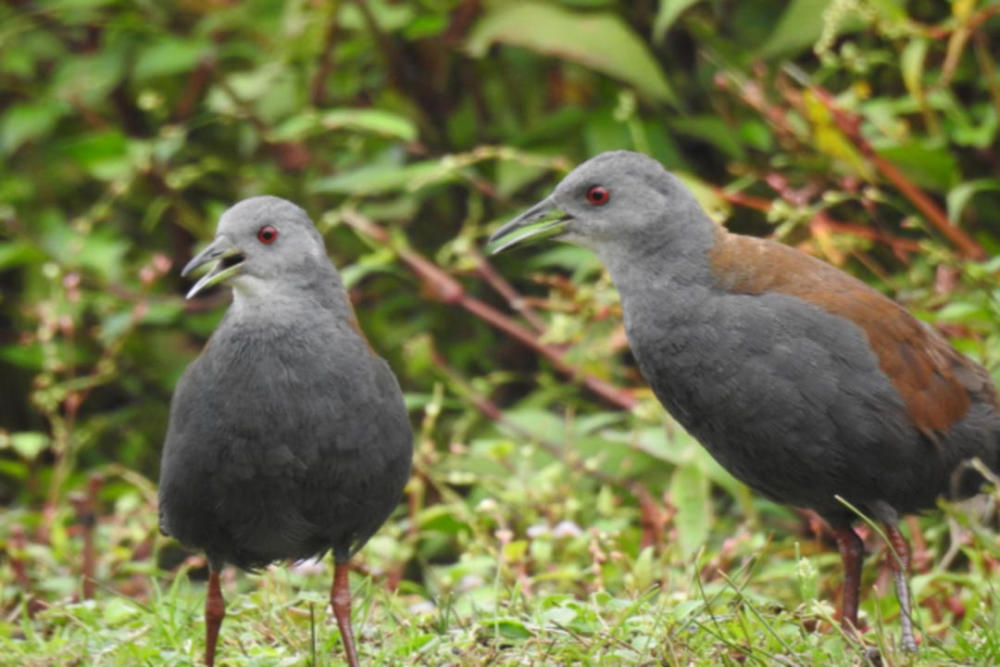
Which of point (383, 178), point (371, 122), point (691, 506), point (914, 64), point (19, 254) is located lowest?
point (19, 254)

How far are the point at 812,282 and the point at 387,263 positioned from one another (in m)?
2.70

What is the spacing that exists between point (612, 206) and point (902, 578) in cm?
130

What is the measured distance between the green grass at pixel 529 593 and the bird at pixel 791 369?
0.20m

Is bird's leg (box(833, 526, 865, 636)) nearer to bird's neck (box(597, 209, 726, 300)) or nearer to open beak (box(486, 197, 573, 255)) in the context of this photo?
bird's neck (box(597, 209, 726, 300))

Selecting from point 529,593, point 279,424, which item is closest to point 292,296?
point 279,424

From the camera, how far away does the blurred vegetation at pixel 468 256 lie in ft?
14.9

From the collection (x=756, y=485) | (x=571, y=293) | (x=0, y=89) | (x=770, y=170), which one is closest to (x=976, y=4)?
(x=770, y=170)

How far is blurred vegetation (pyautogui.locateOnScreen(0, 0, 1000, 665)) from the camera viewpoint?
14.9ft

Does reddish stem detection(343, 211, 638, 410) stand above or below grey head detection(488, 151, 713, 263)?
below

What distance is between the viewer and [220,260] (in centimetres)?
376

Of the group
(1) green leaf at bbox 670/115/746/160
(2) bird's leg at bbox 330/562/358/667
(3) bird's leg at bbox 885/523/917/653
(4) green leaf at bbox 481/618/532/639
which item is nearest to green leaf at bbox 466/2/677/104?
(1) green leaf at bbox 670/115/746/160

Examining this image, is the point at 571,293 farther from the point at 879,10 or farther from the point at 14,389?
the point at 14,389

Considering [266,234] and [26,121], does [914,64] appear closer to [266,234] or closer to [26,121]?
[266,234]

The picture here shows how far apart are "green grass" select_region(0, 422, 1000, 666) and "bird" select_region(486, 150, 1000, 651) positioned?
20 centimetres
